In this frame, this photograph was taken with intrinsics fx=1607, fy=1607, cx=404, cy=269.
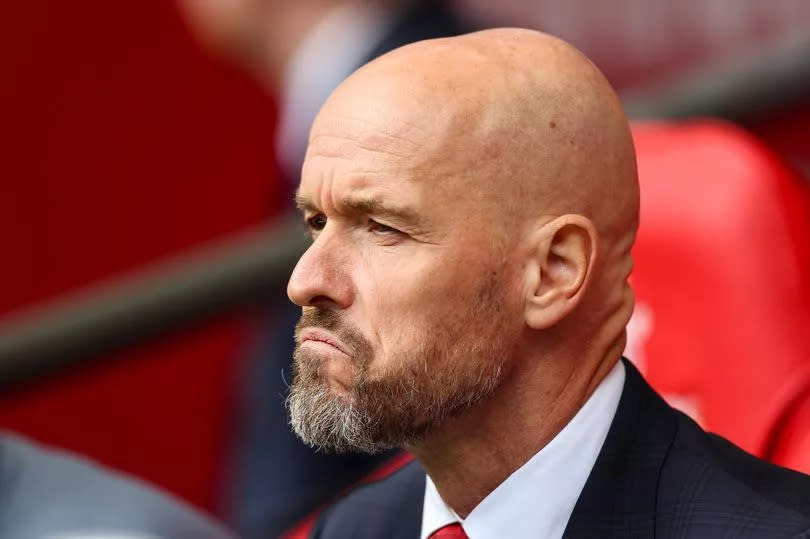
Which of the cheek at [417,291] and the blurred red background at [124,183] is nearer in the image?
the cheek at [417,291]

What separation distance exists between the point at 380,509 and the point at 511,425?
0.47 feet

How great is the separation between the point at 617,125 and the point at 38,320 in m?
1.46

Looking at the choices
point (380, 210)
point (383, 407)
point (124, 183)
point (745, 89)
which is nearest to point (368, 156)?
point (380, 210)

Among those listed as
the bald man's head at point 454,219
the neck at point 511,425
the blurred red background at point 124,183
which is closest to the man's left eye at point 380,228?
the bald man's head at point 454,219

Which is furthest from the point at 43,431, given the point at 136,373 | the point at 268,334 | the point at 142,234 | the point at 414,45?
the point at 414,45

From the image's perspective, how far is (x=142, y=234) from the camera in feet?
8.21

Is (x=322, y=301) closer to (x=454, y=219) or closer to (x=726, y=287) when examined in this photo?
(x=454, y=219)

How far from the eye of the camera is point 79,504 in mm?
1232

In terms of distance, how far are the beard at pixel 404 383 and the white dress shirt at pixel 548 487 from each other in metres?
0.05

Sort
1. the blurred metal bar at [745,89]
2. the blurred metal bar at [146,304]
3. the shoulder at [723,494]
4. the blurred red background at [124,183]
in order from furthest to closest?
the blurred red background at [124,183] → the blurred metal bar at [146,304] → the blurred metal bar at [745,89] → the shoulder at [723,494]

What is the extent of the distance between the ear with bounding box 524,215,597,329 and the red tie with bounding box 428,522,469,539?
0.13 metres

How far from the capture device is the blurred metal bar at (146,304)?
200 cm

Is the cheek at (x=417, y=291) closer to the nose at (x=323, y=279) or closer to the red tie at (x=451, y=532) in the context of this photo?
the nose at (x=323, y=279)

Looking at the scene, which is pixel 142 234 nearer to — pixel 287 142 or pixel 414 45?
pixel 287 142
